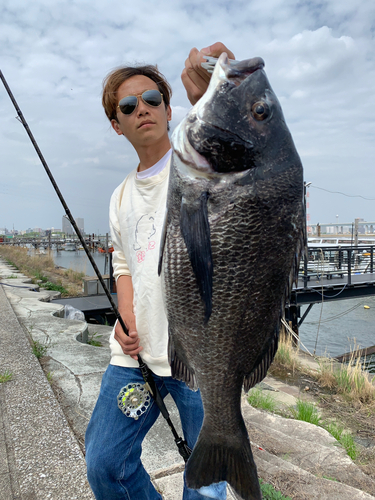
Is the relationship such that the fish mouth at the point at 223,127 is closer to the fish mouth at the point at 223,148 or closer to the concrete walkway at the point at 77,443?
the fish mouth at the point at 223,148

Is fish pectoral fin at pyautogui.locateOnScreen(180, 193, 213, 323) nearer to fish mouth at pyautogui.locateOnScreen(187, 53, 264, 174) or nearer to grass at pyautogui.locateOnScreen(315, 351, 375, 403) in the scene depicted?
fish mouth at pyautogui.locateOnScreen(187, 53, 264, 174)

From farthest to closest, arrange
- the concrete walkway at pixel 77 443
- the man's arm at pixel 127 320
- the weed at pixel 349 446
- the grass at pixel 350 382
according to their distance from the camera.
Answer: the grass at pixel 350 382
the weed at pixel 349 446
the concrete walkway at pixel 77 443
the man's arm at pixel 127 320

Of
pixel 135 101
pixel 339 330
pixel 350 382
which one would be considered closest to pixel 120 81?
pixel 135 101

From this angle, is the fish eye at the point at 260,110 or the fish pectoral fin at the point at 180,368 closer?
the fish eye at the point at 260,110

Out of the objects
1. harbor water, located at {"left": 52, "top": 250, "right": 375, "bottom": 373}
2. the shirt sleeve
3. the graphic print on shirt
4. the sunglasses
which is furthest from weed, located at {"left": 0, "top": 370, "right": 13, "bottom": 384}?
harbor water, located at {"left": 52, "top": 250, "right": 375, "bottom": 373}

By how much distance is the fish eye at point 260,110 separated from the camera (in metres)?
1.28

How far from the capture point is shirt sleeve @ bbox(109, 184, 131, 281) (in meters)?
1.97

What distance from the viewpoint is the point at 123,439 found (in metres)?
1.61

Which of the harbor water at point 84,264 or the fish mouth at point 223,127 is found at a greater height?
the fish mouth at point 223,127

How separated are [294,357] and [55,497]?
5657 millimetres

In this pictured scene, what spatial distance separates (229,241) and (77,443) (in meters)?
2.42

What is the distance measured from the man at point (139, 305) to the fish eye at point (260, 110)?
1.09 feet

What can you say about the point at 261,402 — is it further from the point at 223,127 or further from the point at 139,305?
the point at 223,127

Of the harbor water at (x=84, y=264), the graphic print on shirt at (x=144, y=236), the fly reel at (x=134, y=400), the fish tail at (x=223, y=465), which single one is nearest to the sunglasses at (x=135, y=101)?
the graphic print on shirt at (x=144, y=236)
